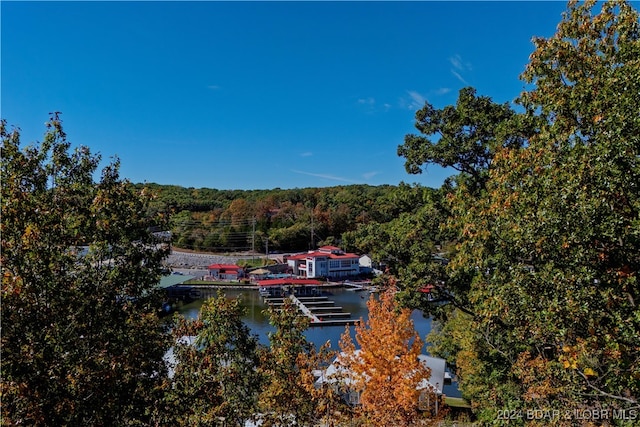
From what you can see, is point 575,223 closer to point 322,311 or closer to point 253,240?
A: point 322,311

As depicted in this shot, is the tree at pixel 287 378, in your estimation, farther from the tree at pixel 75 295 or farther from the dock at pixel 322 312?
the dock at pixel 322 312

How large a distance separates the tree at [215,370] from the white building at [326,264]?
151ft

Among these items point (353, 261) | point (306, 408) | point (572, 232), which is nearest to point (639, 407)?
point (572, 232)

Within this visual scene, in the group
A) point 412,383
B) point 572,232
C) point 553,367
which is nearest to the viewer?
point 572,232

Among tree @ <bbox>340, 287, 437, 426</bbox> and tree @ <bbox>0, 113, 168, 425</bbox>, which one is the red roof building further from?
tree @ <bbox>0, 113, 168, 425</bbox>

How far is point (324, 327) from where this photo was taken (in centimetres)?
3050

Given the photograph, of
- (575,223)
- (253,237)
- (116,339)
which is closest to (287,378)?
(116,339)

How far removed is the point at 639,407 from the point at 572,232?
2.09m

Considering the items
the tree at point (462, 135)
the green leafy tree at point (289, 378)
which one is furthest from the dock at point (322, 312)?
the green leafy tree at point (289, 378)

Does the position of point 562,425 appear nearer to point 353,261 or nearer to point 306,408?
point 306,408

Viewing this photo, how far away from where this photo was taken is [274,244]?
66.8 meters

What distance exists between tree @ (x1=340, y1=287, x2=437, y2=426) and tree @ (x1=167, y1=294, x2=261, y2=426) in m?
1.93

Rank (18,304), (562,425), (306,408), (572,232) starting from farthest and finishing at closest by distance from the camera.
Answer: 1. (306,408)
2. (562,425)
3. (572,232)
4. (18,304)

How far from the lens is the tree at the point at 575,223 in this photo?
175 inches
